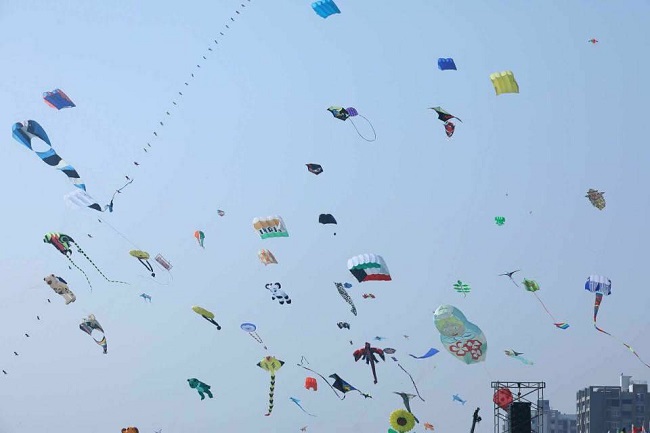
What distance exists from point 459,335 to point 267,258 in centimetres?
1651

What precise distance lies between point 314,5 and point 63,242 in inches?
771

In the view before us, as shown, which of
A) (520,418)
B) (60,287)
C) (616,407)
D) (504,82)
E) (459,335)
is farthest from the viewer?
(616,407)

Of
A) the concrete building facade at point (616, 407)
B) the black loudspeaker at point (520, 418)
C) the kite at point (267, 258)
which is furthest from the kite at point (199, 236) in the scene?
the concrete building facade at point (616, 407)

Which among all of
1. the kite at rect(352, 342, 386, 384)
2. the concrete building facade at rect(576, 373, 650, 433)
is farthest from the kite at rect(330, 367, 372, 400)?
the concrete building facade at rect(576, 373, 650, 433)

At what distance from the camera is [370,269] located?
5734 cm

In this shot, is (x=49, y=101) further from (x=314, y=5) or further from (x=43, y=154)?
(x=314, y=5)

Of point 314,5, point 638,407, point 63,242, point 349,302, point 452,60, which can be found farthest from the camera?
point 638,407

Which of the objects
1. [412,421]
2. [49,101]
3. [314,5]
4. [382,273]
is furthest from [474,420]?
[49,101]

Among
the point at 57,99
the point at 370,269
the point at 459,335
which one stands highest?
the point at 57,99

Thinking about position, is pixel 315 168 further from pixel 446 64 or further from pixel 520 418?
pixel 520 418

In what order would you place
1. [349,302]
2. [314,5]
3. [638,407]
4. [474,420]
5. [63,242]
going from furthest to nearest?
[638,407] < [349,302] < [63,242] < [314,5] < [474,420]

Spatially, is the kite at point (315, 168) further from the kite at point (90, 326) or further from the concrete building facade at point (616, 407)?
the concrete building facade at point (616, 407)

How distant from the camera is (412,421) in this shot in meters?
49.5

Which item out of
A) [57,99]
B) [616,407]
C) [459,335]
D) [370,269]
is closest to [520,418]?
[459,335]
